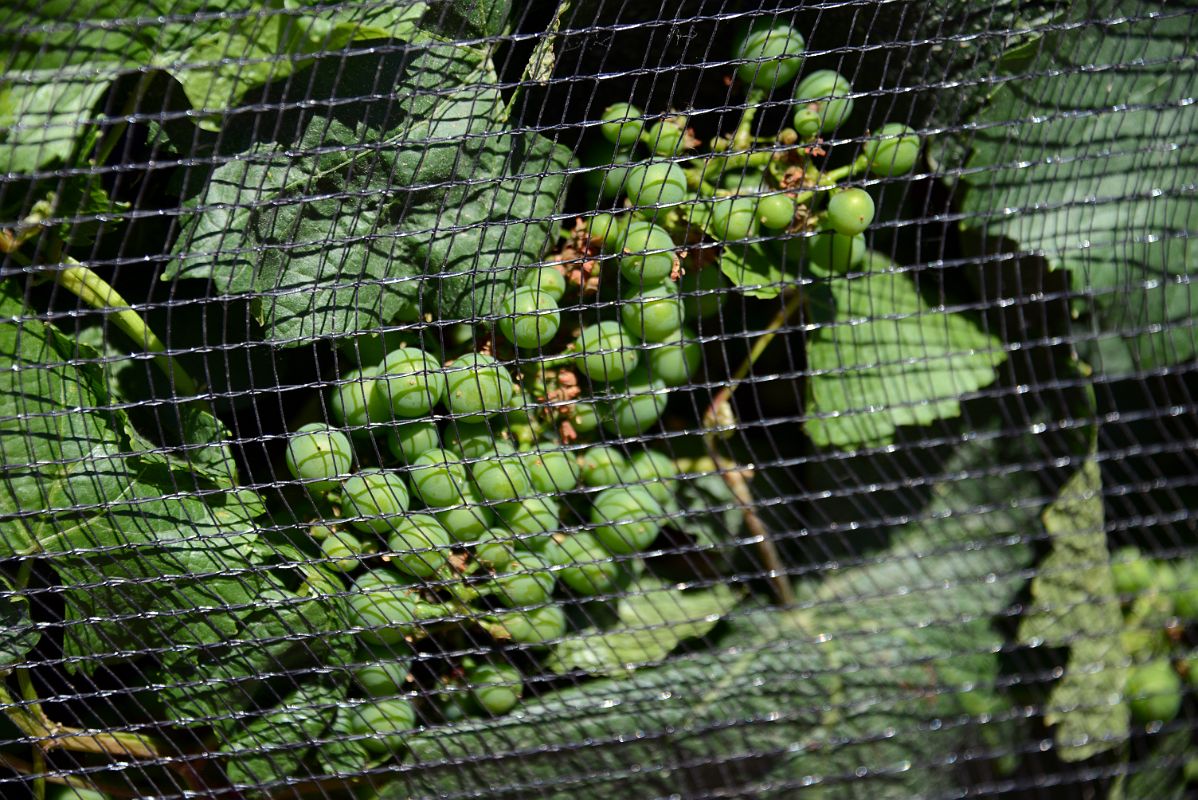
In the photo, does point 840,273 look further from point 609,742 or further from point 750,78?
point 609,742

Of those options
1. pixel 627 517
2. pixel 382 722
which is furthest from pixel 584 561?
pixel 382 722

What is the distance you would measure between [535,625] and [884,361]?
0.24 metres

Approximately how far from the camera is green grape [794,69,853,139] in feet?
1.77

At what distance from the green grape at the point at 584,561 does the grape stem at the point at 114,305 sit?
0.21 metres

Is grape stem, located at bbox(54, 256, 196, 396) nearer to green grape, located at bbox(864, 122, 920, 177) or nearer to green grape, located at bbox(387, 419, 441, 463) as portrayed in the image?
green grape, located at bbox(387, 419, 441, 463)

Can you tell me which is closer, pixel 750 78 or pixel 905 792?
pixel 750 78

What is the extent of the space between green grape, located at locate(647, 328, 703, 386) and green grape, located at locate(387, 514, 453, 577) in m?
0.14

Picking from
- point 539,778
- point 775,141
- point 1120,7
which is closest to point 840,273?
point 775,141

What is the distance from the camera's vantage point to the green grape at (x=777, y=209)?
535mm

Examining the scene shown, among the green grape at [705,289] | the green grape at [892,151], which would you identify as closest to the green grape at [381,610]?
the green grape at [705,289]

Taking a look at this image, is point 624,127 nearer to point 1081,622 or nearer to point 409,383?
point 409,383

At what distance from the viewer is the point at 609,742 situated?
2.02 ft

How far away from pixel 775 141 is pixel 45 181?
35 centimetres

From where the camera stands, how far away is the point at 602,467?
568 millimetres
